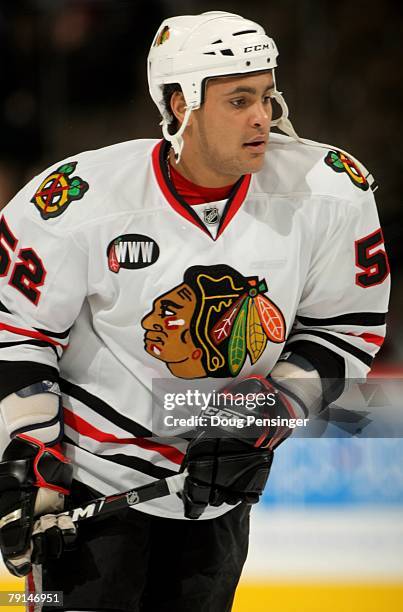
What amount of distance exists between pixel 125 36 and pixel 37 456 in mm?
1006

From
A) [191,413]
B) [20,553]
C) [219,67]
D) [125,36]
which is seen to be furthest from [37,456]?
[125,36]

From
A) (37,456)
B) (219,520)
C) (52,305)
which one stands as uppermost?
(52,305)

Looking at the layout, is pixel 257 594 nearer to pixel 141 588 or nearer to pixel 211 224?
pixel 141 588

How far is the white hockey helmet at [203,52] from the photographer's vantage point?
5.24 feet

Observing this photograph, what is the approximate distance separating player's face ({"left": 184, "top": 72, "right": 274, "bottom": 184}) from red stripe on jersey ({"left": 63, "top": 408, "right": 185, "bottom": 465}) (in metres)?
0.47

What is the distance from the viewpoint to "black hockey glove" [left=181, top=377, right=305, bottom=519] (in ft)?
5.50

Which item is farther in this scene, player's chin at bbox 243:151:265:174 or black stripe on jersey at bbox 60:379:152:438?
black stripe on jersey at bbox 60:379:152:438

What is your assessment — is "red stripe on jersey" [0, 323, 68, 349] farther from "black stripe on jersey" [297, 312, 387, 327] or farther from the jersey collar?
"black stripe on jersey" [297, 312, 387, 327]

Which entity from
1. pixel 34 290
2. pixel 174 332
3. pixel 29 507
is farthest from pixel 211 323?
pixel 29 507

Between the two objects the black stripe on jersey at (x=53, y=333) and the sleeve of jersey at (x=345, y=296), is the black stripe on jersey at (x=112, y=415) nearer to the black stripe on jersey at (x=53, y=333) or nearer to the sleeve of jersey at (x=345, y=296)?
the black stripe on jersey at (x=53, y=333)

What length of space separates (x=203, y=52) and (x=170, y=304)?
396mm

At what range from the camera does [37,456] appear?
1.67 meters

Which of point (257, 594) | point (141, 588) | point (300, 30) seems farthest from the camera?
point (300, 30)

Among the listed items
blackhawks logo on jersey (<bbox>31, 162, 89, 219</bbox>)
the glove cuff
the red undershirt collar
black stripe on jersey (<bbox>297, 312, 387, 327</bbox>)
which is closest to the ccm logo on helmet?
the red undershirt collar
